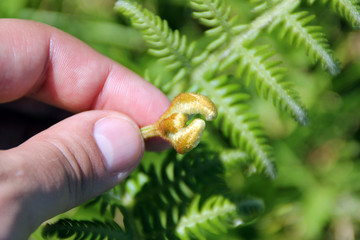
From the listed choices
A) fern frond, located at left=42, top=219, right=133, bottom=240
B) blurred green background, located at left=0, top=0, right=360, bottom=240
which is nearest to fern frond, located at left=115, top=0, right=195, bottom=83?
blurred green background, located at left=0, top=0, right=360, bottom=240

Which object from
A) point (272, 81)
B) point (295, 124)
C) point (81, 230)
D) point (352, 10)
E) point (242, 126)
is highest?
point (352, 10)

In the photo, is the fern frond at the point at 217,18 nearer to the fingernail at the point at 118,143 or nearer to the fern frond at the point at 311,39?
the fern frond at the point at 311,39

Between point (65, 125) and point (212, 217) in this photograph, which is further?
point (212, 217)

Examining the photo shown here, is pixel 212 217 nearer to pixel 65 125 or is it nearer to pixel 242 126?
pixel 242 126

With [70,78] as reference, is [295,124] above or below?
below

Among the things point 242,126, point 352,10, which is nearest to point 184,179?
point 242,126

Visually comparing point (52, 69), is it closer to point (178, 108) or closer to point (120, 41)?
point (178, 108)

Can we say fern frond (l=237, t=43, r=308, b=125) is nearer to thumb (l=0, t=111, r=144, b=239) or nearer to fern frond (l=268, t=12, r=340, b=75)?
fern frond (l=268, t=12, r=340, b=75)
